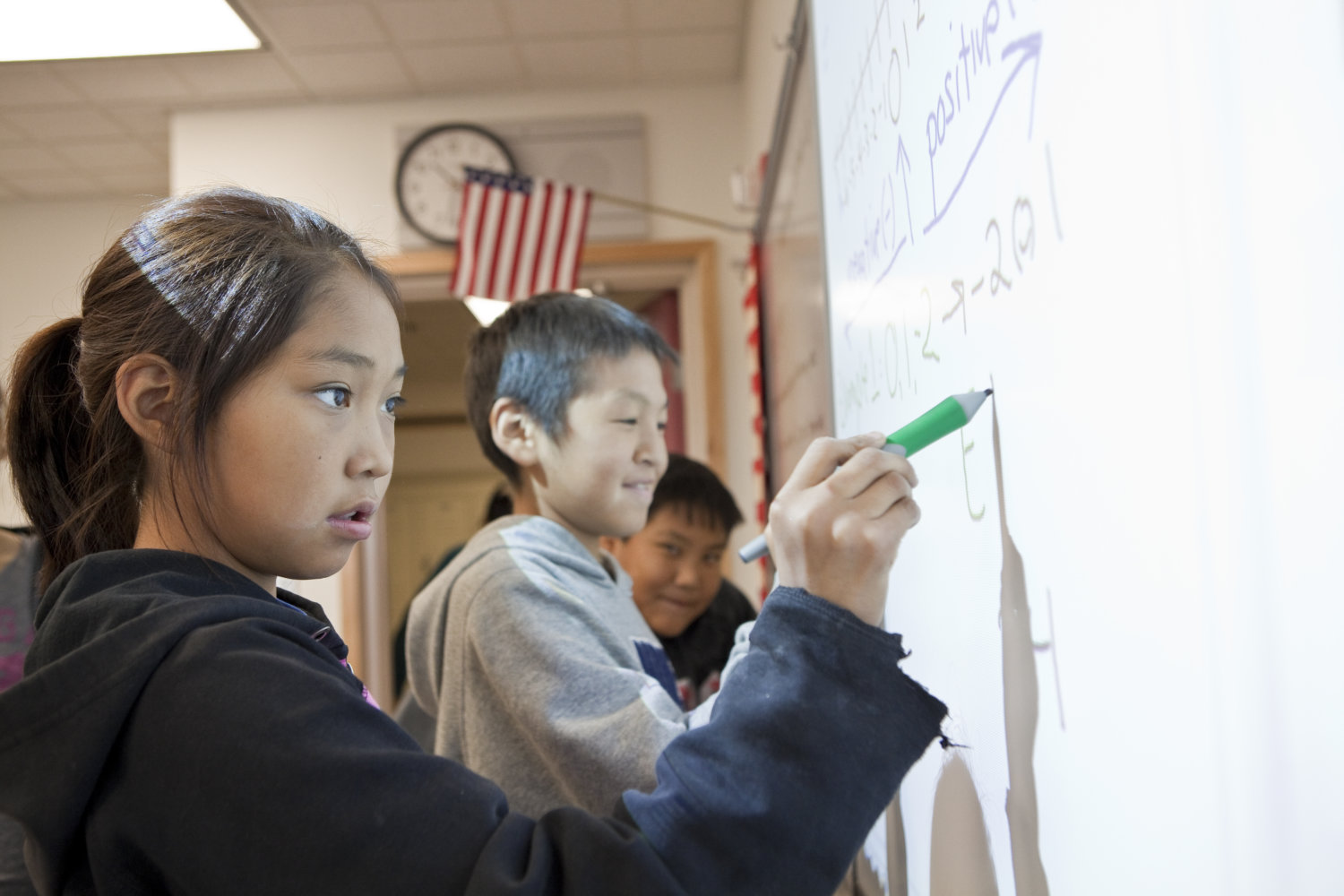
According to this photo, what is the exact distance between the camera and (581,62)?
2904 mm

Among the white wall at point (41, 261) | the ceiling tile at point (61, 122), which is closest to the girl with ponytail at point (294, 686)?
the white wall at point (41, 261)

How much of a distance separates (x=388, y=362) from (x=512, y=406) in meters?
0.47

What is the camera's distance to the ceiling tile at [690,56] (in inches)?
110

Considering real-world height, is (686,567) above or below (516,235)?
below

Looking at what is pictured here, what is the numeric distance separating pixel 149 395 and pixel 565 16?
2.36 m

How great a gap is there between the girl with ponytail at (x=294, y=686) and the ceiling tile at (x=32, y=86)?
263 cm

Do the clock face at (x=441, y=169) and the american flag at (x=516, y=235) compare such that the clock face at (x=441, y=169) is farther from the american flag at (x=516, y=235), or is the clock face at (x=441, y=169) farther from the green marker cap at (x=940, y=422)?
the green marker cap at (x=940, y=422)

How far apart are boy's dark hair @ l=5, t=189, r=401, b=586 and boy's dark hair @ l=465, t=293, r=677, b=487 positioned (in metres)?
0.35

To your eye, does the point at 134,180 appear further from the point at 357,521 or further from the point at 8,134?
the point at 357,521

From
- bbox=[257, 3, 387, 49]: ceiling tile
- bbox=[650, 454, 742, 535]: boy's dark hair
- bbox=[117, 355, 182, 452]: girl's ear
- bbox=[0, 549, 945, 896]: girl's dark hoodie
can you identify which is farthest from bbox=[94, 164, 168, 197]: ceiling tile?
bbox=[0, 549, 945, 896]: girl's dark hoodie

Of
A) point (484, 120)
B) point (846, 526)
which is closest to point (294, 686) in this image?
point (846, 526)

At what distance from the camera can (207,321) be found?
0.55 m

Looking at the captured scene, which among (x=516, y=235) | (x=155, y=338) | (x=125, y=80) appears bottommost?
(x=155, y=338)

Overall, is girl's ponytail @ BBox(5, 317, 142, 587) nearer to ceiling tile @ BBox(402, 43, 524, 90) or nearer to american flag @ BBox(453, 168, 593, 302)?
american flag @ BBox(453, 168, 593, 302)
